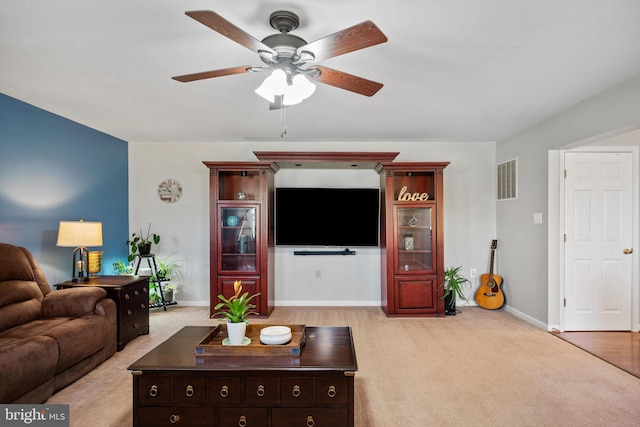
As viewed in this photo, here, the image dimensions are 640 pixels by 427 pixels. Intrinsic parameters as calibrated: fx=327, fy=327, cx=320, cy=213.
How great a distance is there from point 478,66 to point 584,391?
262 cm

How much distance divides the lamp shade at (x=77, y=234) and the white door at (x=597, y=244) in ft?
17.1

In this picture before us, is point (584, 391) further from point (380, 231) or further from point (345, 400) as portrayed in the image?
point (380, 231)

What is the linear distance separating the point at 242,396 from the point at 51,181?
3323mm

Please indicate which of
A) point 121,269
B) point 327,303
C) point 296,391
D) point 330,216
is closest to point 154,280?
point 121,269

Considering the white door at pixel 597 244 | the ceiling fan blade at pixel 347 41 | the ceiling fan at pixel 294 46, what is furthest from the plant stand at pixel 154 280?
the white door at pixel 597 244

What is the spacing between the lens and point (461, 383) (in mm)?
2635

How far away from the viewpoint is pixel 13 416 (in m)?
1.95

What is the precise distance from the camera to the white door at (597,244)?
12.4ft

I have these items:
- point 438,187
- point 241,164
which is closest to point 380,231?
point 438,187

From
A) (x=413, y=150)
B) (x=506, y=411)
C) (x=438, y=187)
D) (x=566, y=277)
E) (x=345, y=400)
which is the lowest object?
(x=506, y=411)

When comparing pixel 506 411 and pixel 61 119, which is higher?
pixel 61 119

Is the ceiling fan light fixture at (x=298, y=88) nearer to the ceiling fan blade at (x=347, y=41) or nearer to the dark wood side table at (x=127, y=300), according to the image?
the ceiling fan blade at (x=347, y=41)

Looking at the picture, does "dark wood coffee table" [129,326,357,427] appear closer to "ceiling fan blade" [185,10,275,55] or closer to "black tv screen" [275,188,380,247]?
"ceiling fan blade" [185,10,275,55]

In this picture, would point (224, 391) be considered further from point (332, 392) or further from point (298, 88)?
point (298, 88)
